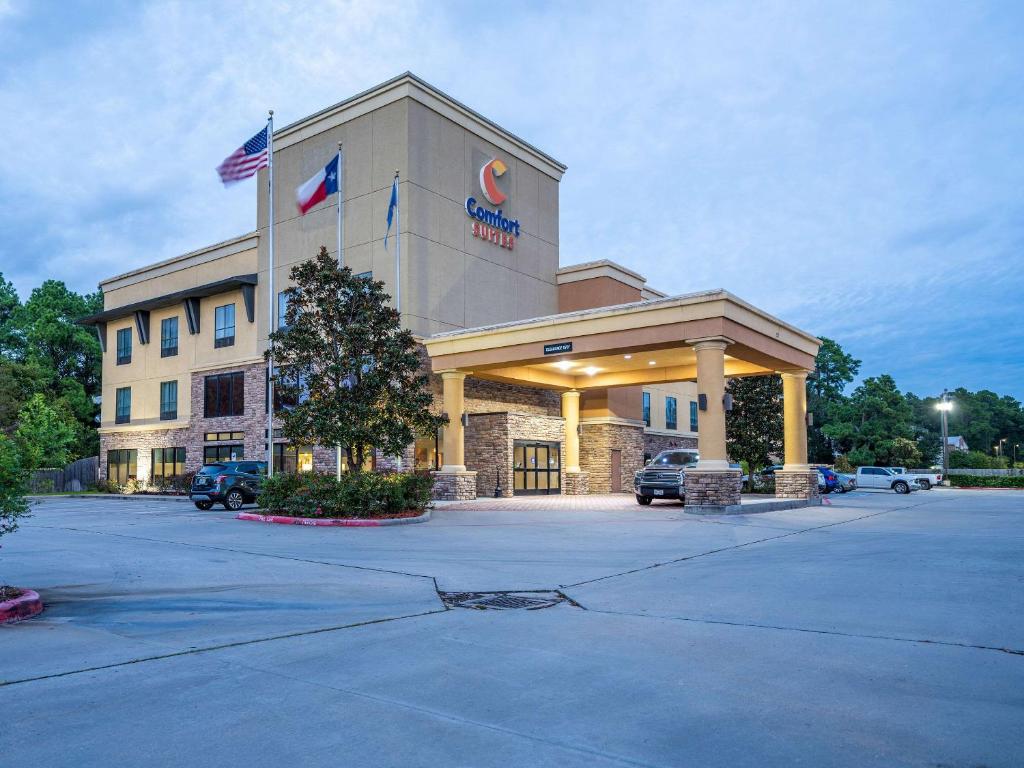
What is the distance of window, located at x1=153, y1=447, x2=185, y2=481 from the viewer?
128 feet

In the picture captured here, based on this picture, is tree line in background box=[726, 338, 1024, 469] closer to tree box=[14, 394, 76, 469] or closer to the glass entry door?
the glass entry door

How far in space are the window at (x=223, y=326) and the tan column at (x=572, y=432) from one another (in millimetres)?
15852

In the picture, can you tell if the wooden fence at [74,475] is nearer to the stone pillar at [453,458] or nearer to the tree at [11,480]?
the stone pillar at [453,458]

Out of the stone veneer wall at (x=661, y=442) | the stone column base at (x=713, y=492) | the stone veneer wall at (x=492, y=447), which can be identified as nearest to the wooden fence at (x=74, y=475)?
the stone veneer wall at (x=492, y=447)

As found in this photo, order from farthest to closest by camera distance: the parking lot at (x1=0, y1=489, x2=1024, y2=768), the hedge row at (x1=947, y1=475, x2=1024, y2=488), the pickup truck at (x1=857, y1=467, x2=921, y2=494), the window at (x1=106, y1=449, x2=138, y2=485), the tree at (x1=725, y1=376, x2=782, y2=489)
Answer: the hedge row at (x1=947, y1=475, x2=1024, y2=488)
the pickup truck at (x1=857, y1=467, x2=921, y2=494)
the window at (x1=106, y1=449, x2=138, y2=485)
the tree at (x1=725, y1=376, x2=782, y2=489)
the parking lot at (x1=0, y1=489, x2=1024, y2=768)

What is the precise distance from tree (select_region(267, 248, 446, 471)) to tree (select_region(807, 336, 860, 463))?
52501 millimetres

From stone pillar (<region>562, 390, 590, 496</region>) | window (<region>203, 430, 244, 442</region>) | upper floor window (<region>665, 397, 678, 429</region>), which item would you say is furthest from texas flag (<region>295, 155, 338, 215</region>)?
upper floor window (<region>665, 397, 678, 429</region>)

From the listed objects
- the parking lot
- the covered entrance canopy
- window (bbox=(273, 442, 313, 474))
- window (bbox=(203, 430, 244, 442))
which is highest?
the covered entrance canopy

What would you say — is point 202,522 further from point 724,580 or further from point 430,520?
point 724,580

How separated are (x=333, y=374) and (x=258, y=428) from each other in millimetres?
15086

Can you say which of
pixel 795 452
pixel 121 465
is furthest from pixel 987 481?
pixel 121 465

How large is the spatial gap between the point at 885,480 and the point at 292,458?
32.1 metres

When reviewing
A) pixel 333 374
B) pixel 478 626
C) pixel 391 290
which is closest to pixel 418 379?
pixel 333 374

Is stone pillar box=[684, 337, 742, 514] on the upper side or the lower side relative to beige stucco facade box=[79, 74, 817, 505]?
lower
